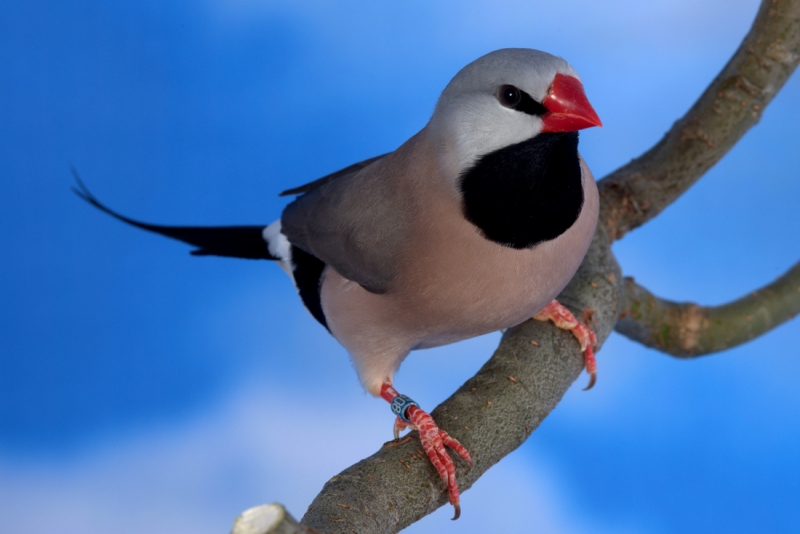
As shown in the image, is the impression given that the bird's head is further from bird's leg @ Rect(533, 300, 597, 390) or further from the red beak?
bird's leg @ Rect(533, 300, 597, 390)

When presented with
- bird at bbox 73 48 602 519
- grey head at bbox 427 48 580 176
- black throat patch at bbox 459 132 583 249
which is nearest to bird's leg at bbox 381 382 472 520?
bird at bbox 73 48 602 519

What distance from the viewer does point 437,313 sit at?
71.1 inches

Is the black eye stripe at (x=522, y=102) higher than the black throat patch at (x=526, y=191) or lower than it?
higher

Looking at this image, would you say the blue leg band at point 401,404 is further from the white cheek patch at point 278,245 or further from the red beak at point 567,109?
the red beak at point 567,109

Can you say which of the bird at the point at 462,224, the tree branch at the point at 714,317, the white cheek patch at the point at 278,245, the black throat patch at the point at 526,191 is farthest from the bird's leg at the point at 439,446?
the tree branch at the point at 714,317

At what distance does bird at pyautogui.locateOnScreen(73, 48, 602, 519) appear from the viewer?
5.29ft

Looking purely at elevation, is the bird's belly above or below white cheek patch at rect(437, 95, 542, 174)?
below

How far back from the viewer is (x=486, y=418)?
71.6 inches

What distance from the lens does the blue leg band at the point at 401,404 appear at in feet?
6.31

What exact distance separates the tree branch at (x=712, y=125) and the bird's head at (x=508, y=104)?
2.99 feet

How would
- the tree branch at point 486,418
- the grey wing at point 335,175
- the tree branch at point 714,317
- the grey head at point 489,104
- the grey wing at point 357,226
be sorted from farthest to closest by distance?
the tree branch at point 714,317, the grey wing at point 335,175, the grey wing at point 357,226, the grey head at point 489,104, the tree branch at point 486,418

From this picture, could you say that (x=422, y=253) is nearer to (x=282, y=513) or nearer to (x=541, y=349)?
(x=541, y=349)

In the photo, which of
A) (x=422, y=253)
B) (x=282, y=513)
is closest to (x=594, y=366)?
(x=422, y=253)

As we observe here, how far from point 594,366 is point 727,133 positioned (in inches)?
32.9
